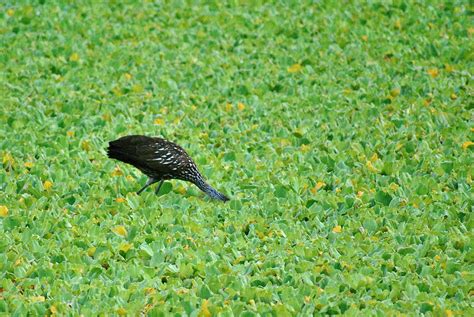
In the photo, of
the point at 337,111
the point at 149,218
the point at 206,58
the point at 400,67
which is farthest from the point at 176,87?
the point at 149,218

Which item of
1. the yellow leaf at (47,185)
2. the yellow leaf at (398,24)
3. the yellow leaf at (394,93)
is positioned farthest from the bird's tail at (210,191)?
the yellow leaf at (398,24)

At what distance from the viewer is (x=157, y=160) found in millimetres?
8086

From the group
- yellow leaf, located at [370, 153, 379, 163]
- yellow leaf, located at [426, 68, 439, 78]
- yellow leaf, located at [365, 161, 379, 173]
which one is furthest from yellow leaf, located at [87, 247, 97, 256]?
yellow leaf, located at [426, 68, 439, 78]

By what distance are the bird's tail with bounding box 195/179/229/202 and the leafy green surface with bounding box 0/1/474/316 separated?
5.4 inches

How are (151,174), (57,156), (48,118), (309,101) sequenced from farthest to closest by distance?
(309,101)
(48,118)
(57,156)
(151,174)

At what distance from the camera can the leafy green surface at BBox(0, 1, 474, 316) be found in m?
6.39

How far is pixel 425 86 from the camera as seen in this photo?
1127 centimetres

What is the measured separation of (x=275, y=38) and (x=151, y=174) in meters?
5.49

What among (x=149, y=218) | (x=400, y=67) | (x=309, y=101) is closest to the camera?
(x=149, y=218)

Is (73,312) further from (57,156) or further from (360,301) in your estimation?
(57,156)

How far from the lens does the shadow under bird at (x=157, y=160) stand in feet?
26.6

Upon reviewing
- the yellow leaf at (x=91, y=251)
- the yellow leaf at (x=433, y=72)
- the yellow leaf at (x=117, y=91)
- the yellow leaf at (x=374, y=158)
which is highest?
the yellow leaf at (x=91, y=251)

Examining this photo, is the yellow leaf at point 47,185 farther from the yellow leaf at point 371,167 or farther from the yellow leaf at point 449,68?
the yellow leaf at point 449,68

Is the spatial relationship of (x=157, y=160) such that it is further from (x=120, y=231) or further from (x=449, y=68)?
(x=449, y=68)
